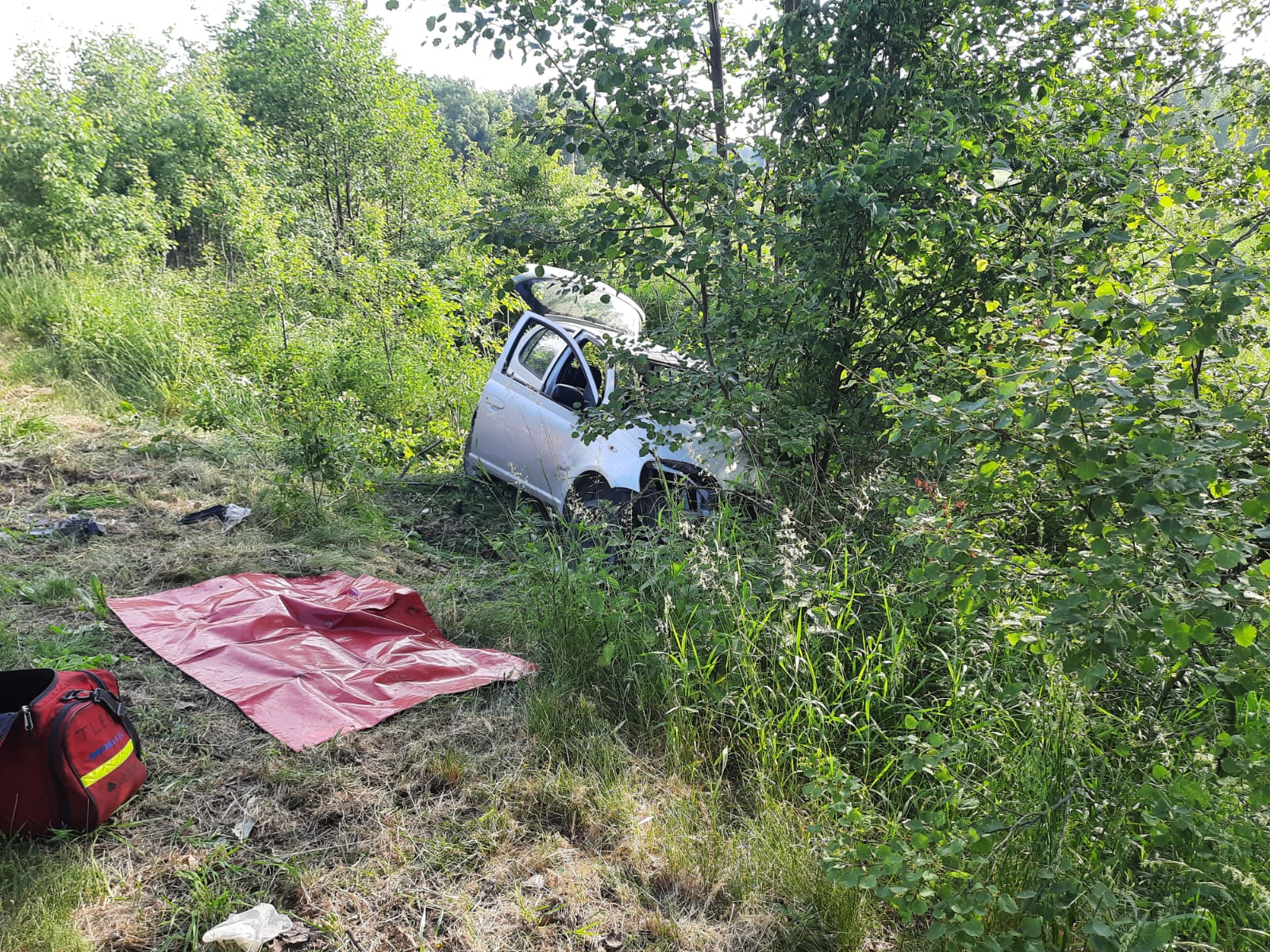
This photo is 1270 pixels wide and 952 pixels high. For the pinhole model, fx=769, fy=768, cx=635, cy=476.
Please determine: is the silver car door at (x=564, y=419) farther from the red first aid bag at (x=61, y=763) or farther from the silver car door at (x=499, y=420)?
the red first aid bag at (x=61, y=763)

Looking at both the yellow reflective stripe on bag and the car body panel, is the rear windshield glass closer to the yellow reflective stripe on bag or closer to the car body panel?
the car body panel

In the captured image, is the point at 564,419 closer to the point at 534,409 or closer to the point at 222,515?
the point at 534,409

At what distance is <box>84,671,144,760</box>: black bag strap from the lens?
2.75 meters

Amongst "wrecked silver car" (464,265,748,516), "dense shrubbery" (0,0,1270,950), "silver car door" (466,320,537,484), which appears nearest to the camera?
"dense shrubbery" (0,0,1270,950)

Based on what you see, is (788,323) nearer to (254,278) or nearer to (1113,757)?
(1113,757)

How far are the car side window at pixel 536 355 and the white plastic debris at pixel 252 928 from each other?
4.54 metres

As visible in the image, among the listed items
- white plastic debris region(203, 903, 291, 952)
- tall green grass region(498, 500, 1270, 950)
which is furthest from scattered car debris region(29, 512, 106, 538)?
white plastic debris region(203, 903, 291, 952)

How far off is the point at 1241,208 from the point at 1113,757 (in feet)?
6.88

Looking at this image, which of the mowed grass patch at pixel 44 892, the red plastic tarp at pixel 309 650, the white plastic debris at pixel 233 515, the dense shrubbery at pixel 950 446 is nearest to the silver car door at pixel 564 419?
the dense shrubbery at pixel 950 446

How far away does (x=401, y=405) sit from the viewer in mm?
8422

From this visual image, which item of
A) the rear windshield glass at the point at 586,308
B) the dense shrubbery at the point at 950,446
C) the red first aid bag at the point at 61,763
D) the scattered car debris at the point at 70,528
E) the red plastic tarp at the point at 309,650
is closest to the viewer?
the dense shrubbery at the point at 950,446

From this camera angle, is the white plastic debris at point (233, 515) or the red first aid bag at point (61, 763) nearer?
the red first aid bag at point (61, 763)

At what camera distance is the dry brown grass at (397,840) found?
2332mm

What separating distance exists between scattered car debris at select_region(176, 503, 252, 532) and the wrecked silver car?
1981mm
